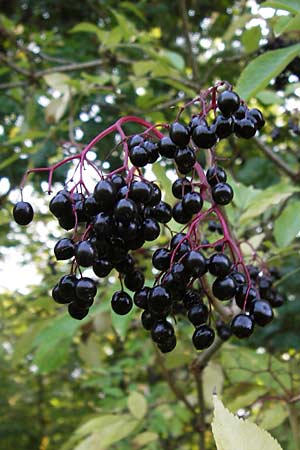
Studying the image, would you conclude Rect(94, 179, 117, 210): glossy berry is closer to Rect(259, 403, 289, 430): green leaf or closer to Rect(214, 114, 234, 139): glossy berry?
Rect(214, 114, 234, 139): glossy berry

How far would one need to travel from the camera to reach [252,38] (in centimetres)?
209

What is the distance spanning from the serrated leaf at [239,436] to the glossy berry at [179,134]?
0.43 m

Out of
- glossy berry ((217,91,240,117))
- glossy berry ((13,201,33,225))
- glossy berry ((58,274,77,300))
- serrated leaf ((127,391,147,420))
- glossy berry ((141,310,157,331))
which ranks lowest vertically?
serrated leaf ((127,391,147,420))

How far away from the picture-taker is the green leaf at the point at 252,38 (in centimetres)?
207

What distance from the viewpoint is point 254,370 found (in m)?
2.02

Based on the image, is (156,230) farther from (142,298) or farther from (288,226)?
(288,226)

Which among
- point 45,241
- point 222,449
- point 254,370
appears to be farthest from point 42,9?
point 222,449

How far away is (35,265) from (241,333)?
376 centimetres

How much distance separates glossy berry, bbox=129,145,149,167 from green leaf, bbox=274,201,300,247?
729 mm

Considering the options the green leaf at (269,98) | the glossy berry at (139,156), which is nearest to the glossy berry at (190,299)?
the glossy berry at (139,156)

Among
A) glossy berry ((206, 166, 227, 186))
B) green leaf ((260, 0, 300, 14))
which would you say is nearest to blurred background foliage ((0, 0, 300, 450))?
green leaf ((260, 0, 300, 14))

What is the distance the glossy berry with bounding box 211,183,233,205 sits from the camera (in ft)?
3.27

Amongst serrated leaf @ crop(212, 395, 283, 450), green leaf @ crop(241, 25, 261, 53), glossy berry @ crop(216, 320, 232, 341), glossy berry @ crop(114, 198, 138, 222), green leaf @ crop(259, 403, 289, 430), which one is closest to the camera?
serrated leaf @ crop(212, 395, 283, 450)

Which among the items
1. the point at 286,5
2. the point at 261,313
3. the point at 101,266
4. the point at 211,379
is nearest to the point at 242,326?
the point at 261,313
